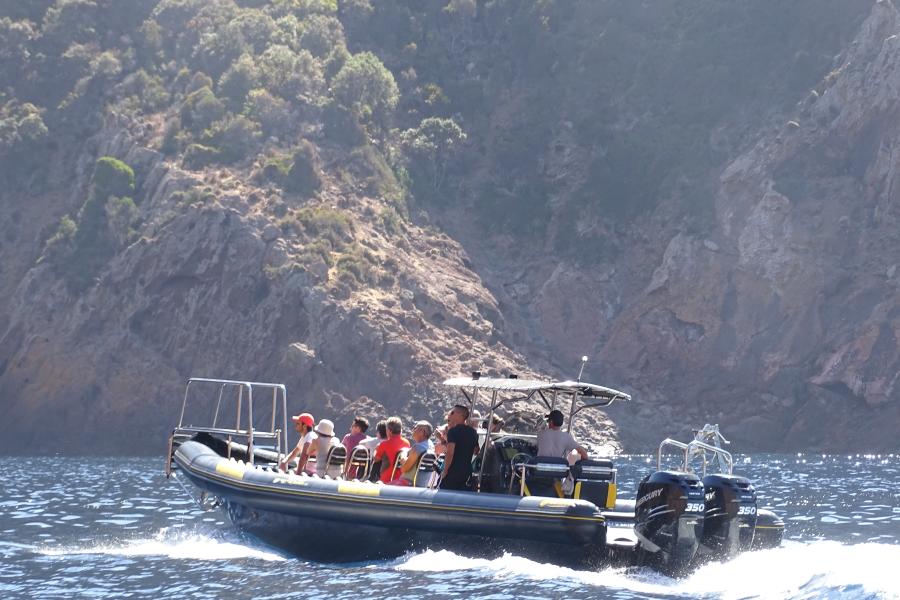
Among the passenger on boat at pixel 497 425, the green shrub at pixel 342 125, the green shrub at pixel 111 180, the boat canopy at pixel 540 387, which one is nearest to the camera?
the boat canopy at pixel 540 387

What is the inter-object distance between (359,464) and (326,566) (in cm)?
131

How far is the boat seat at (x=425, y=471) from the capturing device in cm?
1714

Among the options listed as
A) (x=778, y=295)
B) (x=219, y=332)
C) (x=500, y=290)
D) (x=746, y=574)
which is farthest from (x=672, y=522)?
(x=500, y=290)

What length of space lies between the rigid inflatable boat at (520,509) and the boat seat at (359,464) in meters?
0.06

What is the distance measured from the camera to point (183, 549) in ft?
63.0

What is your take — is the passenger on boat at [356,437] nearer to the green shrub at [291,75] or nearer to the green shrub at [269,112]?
the green shrub at [269,112]

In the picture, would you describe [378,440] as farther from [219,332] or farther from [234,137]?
[234,137]

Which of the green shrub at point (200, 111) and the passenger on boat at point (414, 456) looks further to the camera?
the green shrub at point (200, 111)

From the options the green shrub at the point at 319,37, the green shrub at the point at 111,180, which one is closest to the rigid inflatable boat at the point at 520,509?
the green shrub at the point at 111,180

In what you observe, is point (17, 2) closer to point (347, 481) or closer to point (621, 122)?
point (621, 122)

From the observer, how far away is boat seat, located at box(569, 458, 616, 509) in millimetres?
16422

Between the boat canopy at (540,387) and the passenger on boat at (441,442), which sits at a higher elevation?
the boat canopy at (540,387)

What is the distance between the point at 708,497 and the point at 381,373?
3524 cm

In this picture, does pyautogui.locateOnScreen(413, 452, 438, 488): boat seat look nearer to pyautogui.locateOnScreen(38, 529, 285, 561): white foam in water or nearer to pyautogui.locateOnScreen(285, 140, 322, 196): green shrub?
pyautogui.locateOnScreen(38, 529, 285, 561): white foam in water
